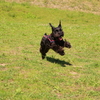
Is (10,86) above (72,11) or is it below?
below

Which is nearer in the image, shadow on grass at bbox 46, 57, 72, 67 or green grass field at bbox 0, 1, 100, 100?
green grass field at bbox 0, 1, 100, 100

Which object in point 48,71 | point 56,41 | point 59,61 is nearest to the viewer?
point 48,71

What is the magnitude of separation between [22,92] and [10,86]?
0.67m

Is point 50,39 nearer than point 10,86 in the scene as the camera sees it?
No

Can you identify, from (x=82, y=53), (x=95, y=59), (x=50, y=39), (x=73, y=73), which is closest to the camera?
(x=73, y=73)

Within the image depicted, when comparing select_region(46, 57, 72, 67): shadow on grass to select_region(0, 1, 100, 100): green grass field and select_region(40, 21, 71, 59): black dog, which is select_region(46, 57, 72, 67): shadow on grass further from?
select_region(40, 21, 71, 59): black dog

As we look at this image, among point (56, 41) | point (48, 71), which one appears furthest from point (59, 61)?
point (48, 71)

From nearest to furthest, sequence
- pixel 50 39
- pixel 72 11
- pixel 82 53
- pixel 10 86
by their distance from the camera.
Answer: pixel 10 86
pixel 50 39
pixel 82 53
pixel 72 11

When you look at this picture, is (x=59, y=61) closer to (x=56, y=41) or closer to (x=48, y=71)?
(x=56, y=41)

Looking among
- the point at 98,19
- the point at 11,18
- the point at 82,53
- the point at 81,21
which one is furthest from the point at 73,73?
the point at 98,19

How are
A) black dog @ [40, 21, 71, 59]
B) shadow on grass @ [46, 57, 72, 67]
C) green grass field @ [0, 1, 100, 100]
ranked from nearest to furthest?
green grass field @ [0, 1, 100, 100]
black dog @ [40, 21, 71, 59]
shadow on grass @ [46, 57, 72, 67]

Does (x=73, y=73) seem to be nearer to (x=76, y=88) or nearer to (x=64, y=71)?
(x=64, y=71)

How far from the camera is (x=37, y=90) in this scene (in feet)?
24.8

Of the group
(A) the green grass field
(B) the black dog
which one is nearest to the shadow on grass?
(A) the green grass field
